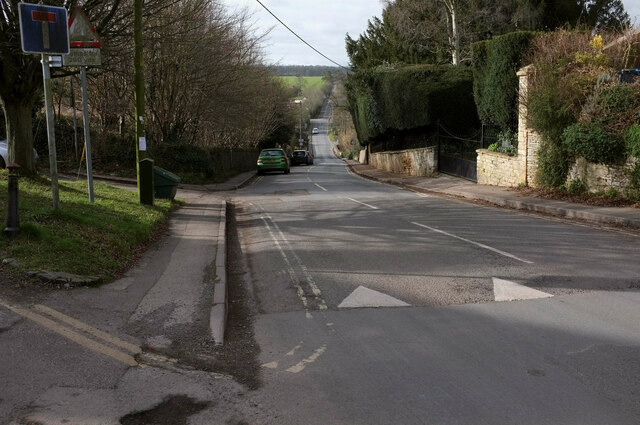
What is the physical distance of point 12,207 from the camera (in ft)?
23.5

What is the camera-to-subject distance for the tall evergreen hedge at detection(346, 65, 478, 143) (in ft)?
91.4

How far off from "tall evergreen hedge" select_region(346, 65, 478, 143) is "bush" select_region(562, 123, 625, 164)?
1313 centimetres

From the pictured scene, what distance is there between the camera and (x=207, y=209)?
51.4 feet

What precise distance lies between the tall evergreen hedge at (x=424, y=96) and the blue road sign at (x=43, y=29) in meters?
22.3

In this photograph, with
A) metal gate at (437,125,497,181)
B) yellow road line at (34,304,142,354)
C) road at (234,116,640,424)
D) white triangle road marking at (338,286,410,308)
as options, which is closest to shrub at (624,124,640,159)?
road at (234,116,640,424)

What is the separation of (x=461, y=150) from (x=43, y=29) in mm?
21314

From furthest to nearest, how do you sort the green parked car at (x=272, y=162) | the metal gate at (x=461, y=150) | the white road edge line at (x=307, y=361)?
the green parked car at (x=272, y=162) → the metal gate at (x=461, y=150) → the white road edge line at (x=307, y=361)

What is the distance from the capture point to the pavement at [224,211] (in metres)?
7.23

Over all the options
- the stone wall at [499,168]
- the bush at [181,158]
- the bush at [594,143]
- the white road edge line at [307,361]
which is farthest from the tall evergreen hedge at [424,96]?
the white road edge line at [307,361]

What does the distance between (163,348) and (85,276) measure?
7.40ft

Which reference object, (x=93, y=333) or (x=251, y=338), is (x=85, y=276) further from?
(x=251, y=338)

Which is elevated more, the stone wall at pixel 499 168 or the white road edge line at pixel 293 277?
the stone wall at pixel 499 168

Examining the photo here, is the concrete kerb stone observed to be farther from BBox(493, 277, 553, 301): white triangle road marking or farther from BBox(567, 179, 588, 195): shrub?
BBox(567, 179, 588, 195): shrub

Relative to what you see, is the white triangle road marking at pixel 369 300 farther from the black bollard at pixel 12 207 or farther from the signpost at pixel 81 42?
the signpost at pixel 81 42
